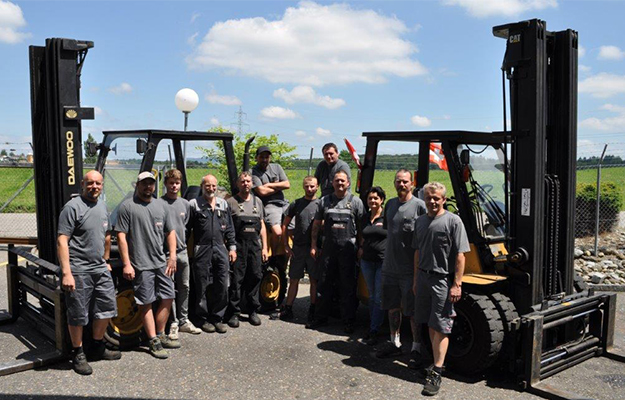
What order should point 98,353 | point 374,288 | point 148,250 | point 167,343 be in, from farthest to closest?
point 374,288
point 167,343
point 148,250
point 98,353

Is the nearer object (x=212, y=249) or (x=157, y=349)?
(x=157, y=349)

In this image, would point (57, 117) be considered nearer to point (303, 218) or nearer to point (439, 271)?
point (303, 218)

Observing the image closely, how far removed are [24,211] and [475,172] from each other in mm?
17760

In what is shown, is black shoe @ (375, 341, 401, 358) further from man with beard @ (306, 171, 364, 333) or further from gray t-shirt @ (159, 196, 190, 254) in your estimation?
gray t-shirt @ (159, 196, 190, 254)

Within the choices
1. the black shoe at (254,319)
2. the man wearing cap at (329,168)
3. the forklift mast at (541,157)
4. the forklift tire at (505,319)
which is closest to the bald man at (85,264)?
the black shoe at (254,319)

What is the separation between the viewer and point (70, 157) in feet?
19.9

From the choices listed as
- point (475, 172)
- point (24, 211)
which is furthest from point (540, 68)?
point (24, 211)

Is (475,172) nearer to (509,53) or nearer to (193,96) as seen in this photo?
(509,53)

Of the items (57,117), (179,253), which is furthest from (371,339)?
(57,117)

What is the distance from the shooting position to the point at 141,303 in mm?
5680

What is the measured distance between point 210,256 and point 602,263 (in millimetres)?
7272

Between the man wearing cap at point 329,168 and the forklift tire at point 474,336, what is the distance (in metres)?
2.30

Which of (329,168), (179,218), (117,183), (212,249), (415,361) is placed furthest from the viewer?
(329,168)

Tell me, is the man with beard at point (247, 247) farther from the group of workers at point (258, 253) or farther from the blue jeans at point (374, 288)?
the blue jeans at point (374, 288)
